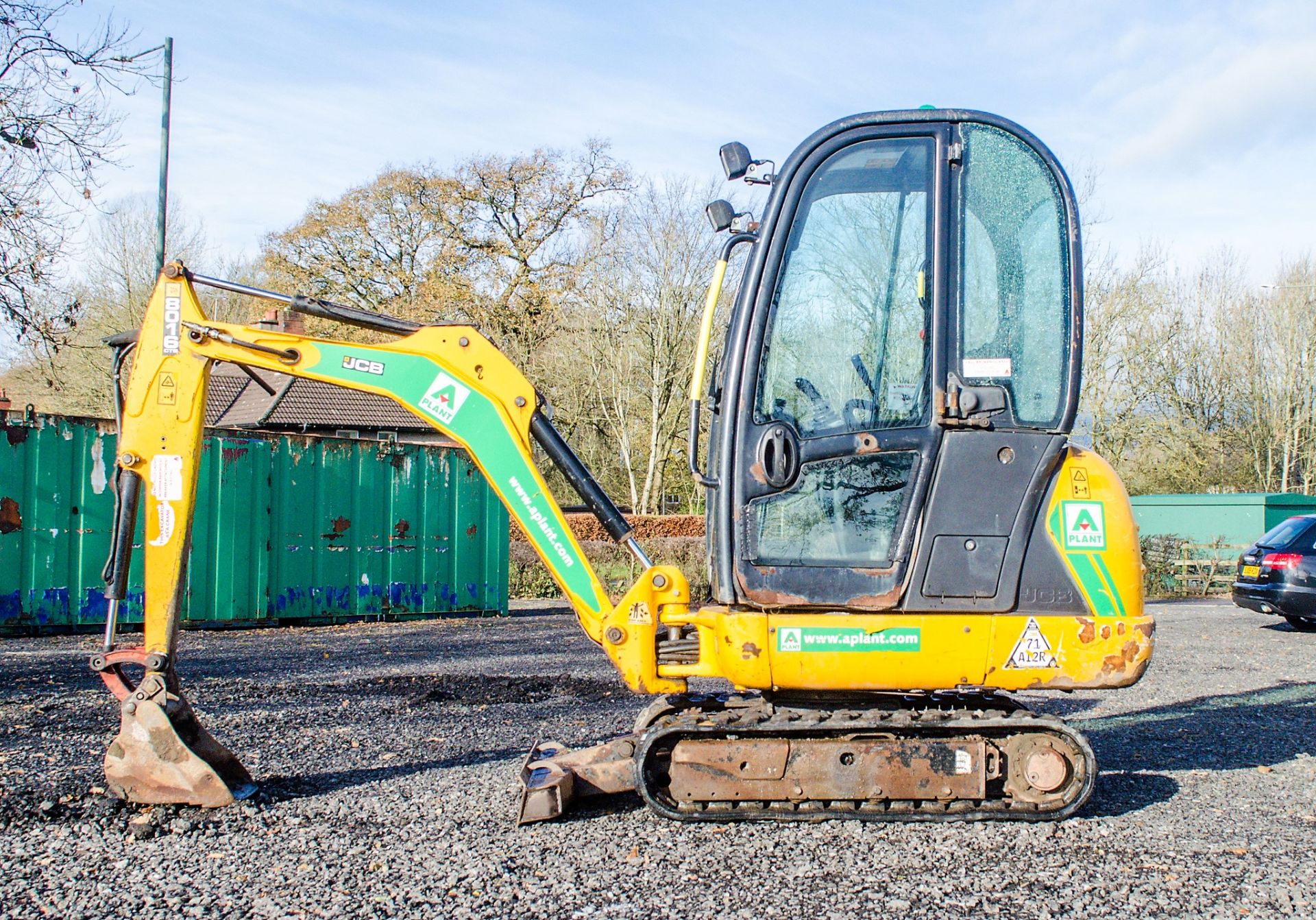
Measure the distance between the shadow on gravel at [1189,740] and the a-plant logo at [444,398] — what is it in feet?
10.8

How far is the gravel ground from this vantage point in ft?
12.1

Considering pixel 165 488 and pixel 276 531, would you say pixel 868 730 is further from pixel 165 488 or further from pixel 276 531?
pixel 276 531

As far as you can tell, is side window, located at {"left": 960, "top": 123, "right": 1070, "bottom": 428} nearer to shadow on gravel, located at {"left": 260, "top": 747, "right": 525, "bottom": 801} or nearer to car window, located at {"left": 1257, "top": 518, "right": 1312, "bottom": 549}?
shadow on gravel, located at {"left": 260, "top": 747, "right": 525, "bottom": 801}

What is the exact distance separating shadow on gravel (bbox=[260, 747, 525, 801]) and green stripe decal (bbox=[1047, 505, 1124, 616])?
307cm

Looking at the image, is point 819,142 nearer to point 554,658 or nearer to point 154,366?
point 154,366

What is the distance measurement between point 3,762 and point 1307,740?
7.32 metres

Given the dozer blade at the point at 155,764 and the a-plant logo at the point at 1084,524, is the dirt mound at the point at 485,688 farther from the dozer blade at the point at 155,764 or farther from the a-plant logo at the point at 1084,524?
the a-plant logo at the point at 1084,524

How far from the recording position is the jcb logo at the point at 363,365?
15.8ft

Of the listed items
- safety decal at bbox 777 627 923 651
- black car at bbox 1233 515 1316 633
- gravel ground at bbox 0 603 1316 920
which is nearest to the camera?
gravel ground at bbox 0 603 1316 920

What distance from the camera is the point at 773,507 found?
14.4 feet

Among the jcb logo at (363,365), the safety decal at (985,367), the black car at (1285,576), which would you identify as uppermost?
the jcb logo at (363,365)

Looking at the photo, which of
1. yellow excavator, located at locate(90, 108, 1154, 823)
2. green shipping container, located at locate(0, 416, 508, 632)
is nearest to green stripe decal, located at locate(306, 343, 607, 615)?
yellow excavator, located at locate(90, 108, 1154, 823)

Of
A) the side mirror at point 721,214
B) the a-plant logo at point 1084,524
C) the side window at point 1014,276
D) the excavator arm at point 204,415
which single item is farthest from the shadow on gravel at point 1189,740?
the side mirror at point 721,214

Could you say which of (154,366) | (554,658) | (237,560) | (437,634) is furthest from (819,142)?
(237,560)
